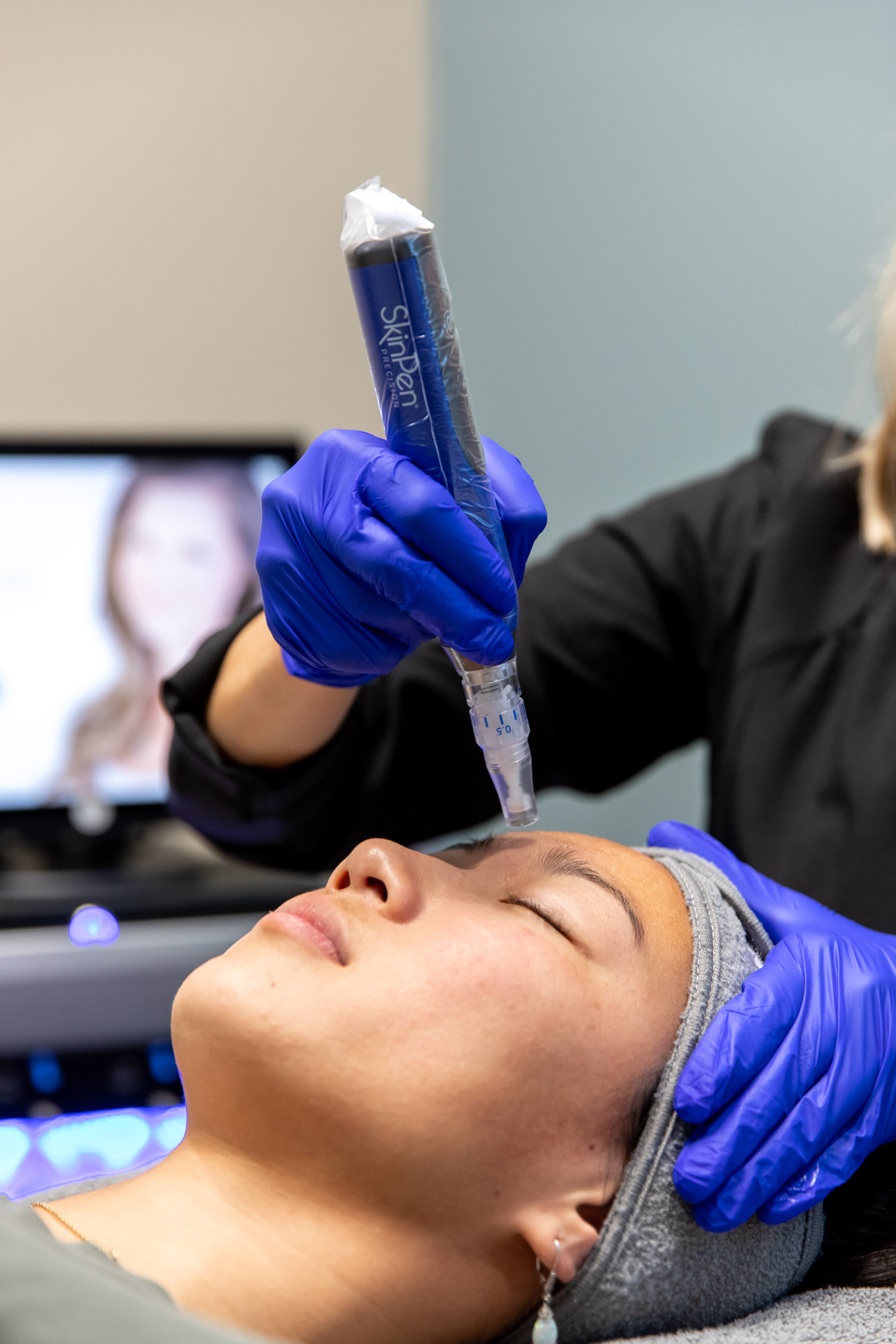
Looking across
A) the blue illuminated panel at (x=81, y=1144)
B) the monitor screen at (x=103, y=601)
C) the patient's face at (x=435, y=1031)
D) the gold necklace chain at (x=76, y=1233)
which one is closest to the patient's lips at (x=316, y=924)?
the patient's face at (x=435, y=1031)

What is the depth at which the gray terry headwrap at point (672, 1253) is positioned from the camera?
74cm

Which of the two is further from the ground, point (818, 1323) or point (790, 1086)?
point (790, 1086)

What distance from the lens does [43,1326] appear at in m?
0.52

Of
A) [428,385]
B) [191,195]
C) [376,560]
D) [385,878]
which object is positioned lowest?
[385,878]

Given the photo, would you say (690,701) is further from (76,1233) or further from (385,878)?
(76,1233)

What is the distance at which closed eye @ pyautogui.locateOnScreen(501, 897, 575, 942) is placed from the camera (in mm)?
792

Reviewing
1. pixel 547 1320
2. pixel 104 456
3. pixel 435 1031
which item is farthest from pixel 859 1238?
pixel 104 456

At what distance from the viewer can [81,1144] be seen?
1441 millimetres

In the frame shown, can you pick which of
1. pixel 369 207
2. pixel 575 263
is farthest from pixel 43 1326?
pixel 575 263

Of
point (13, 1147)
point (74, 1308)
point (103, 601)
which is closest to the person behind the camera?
point (74, 1308)

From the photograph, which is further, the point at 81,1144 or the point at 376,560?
the point at 81,1144

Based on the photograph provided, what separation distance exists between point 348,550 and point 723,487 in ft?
2.31

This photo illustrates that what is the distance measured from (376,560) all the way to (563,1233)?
1.53ft

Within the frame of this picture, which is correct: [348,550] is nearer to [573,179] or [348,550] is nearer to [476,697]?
[476,697]
